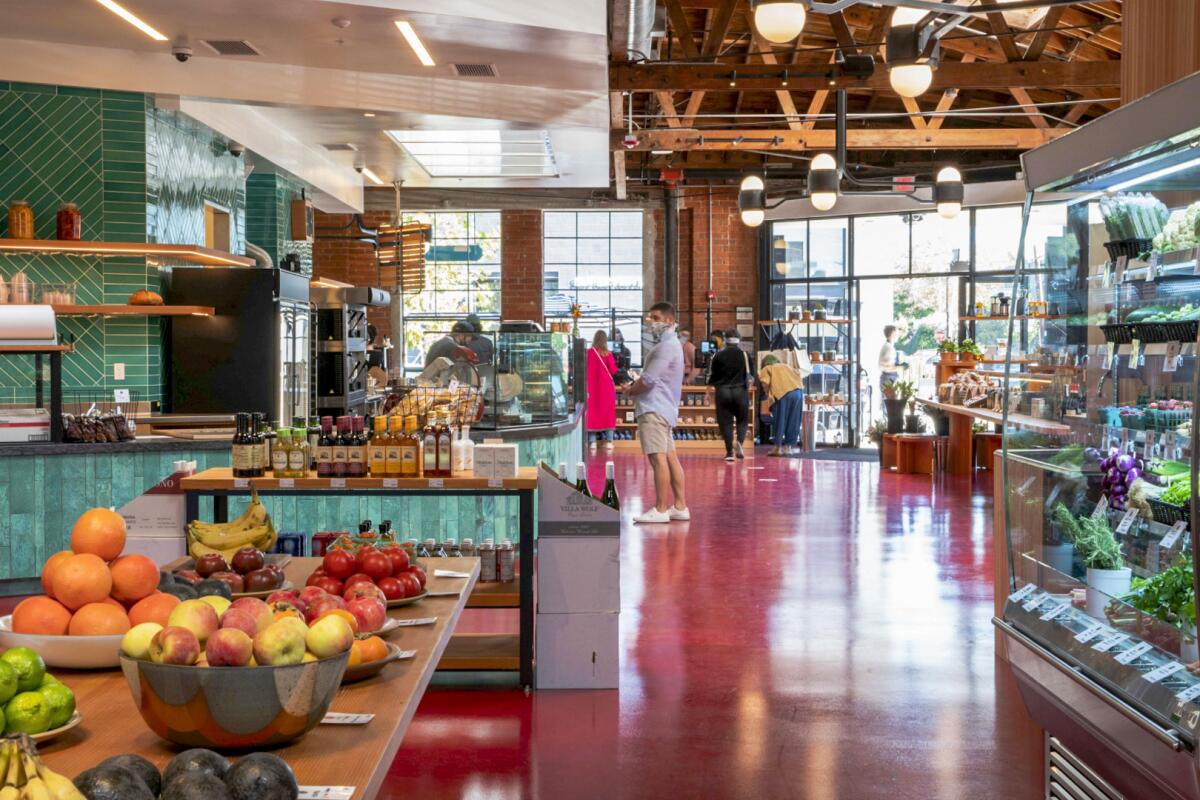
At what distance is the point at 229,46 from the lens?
8.69m

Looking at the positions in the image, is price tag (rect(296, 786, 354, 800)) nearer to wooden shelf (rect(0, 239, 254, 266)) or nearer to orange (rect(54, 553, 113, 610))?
orange (rect(54, 553, 113, 610))

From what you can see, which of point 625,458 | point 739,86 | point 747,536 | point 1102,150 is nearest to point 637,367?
point 625,458

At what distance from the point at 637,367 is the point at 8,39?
40.8 ft

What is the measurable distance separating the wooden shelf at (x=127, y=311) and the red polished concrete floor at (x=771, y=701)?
12.2 feet

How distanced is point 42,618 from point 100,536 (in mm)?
198

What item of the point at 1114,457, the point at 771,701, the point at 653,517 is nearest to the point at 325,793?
the point at 1114,457

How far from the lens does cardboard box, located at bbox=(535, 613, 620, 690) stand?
5.70 meters

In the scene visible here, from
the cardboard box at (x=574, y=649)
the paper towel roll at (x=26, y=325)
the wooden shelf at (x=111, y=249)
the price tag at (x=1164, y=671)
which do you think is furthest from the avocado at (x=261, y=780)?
the wooden shelf at (x=111, y=249)

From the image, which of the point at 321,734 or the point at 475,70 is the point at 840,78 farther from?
the point at 321,734

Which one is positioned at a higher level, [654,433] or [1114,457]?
[1114,457]

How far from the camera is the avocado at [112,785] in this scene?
1.65 metres

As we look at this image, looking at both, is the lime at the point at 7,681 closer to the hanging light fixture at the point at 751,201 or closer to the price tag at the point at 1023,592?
the price tag at the point at 1023,592

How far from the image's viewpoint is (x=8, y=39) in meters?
8.64

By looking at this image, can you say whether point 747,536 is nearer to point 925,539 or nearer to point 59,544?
point 925,539
